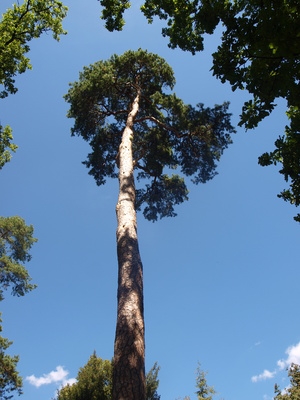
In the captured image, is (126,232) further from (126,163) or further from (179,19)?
(179,19)

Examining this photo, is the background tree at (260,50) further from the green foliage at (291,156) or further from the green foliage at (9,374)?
the green foliage at (9,374)

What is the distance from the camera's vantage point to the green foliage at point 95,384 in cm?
1181

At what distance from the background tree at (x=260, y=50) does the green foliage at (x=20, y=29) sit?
5.31 meters

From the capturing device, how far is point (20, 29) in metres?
10.9

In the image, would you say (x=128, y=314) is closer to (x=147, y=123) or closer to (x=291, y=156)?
(x=291, y=156)

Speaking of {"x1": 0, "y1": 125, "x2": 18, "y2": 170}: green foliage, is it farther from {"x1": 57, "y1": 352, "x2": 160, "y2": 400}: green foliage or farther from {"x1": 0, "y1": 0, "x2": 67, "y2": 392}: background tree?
{"x1": 57, "y1": 352, "x2": 160, "y2": 400}: green foliage

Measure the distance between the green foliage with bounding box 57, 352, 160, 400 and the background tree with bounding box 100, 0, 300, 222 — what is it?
33.5 feet

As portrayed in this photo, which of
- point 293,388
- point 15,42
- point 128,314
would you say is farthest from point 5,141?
point 293,388

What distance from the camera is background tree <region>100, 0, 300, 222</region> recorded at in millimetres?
4098

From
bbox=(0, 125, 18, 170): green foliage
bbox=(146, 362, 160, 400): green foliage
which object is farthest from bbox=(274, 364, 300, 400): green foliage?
bbox=(0, 125, 18, 170): green foliage

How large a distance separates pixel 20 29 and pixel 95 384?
45.9 ft

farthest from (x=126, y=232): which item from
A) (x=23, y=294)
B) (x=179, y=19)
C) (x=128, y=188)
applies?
(x=23, y=294)

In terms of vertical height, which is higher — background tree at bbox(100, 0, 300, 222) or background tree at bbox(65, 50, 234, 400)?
background tree at bbox(65, 50, 234, 400)

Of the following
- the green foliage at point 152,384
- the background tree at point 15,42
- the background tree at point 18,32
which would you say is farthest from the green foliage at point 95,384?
the background tree at point 18,32
